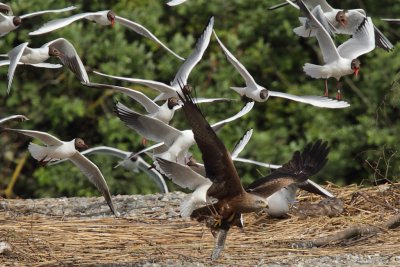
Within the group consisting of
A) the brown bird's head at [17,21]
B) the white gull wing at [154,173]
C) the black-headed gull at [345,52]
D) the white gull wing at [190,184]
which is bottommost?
the white gull wing at [154,173]

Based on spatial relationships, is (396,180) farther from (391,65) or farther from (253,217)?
(391,65)

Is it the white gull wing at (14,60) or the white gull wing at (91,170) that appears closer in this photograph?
the white gull wing at (91,170)

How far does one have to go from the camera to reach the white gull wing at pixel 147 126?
26.6 ft

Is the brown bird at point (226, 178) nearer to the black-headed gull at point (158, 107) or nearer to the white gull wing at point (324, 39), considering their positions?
the black-headed gull at point (158, 107)

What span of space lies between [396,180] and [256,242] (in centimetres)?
178

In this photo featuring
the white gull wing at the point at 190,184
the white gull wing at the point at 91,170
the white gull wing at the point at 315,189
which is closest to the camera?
the white gull wing at the point at 190,184

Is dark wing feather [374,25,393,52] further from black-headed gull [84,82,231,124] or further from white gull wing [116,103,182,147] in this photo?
white gull wing [116,103,182,147]

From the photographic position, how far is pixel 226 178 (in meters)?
6.14

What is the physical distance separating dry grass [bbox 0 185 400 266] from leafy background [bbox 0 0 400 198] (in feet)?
10.9

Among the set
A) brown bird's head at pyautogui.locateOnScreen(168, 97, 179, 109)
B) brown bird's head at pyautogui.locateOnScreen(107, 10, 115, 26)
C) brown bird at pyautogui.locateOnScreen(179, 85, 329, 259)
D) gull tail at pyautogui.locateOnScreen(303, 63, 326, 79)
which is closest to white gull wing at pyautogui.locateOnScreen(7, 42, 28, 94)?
brown bird's head at pyautogui.locateOnScreen(168, 97, 179, 109)

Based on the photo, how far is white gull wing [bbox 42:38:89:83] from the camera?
891cm

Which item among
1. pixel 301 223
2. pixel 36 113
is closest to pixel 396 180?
pixel 301 223

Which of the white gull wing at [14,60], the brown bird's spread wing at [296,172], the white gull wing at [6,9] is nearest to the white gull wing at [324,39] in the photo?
the white gull wing at [14,60]

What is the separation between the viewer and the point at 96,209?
26.6 feet
